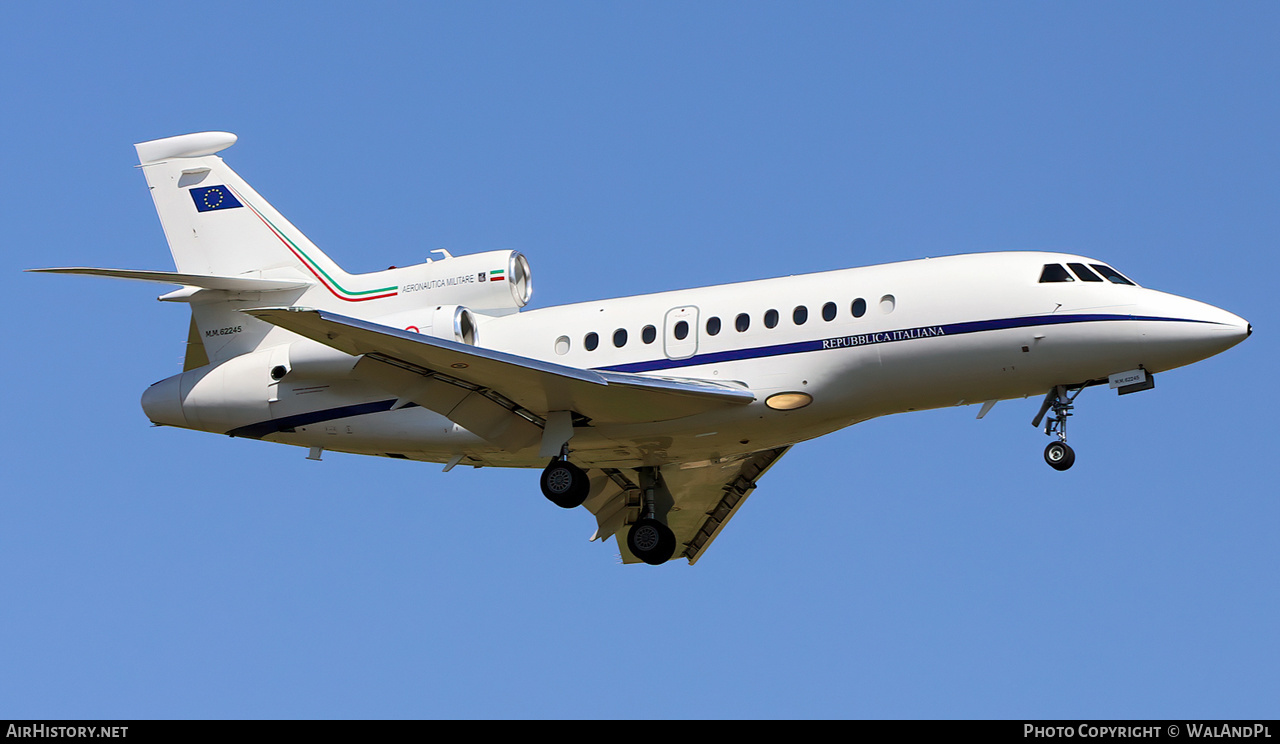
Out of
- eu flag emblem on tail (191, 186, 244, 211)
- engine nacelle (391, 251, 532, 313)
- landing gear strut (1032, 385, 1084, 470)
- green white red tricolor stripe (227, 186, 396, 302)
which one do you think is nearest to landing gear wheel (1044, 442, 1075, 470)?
landing gear strut (1032, 385, 1084, 470)

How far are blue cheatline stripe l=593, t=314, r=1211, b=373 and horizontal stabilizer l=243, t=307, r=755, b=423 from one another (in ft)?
1.34

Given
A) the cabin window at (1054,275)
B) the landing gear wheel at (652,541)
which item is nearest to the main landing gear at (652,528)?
the landing gear wheel at (652,541)

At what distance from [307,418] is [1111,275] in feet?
37.8

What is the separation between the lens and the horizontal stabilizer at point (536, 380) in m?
19.8

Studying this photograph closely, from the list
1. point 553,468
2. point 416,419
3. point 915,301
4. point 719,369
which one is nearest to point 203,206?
point 416,419

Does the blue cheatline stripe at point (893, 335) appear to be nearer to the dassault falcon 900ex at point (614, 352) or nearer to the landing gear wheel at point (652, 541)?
the dassault falcon 900ex at point (614, 352)

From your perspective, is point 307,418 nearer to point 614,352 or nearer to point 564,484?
point 564,484

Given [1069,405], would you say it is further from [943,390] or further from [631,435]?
[631,435]

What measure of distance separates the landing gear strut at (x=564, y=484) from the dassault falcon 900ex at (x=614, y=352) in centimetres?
3

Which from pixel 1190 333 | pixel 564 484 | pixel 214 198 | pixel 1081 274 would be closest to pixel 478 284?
pixel 564 484

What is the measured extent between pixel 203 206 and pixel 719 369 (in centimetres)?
925

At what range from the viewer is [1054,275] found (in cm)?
2045
